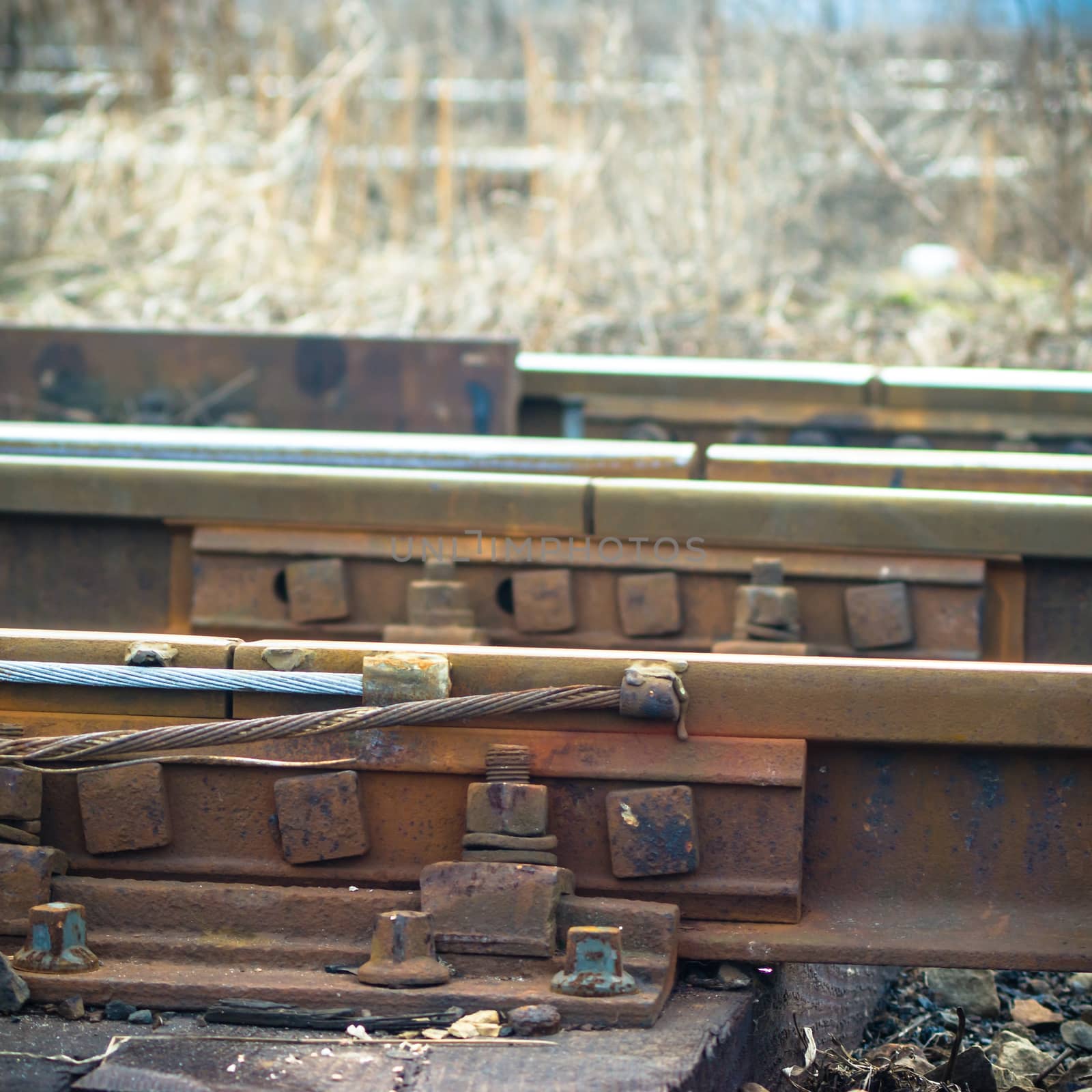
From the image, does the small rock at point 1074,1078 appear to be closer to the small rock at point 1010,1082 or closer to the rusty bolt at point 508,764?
the small rock at point 1010,1082

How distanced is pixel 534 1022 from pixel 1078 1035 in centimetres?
146

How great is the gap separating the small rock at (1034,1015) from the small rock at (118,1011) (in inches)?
77.7

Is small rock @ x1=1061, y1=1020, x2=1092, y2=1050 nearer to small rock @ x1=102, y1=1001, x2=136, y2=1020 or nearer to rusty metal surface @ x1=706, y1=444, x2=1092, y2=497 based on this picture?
rusty metal surface @ x1=706, y1=444, x2=1092, y2=497

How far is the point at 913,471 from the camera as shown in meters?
3.91

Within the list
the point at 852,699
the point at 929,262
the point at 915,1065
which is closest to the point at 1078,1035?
the point at 915,1065

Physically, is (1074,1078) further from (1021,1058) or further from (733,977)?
(733,977)

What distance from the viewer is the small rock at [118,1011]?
222 centimetres

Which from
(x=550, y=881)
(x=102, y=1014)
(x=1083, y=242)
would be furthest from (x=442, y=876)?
(x=1083, y=242)

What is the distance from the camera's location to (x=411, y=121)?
945cm

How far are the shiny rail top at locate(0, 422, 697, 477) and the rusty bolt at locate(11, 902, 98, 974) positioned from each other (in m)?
1.79

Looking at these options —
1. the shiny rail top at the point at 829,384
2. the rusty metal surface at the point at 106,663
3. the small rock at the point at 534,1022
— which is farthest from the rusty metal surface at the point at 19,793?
Result: the shiny rail top at the point at 829,384

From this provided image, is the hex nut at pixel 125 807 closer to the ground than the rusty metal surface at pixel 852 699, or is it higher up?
closer to the ground

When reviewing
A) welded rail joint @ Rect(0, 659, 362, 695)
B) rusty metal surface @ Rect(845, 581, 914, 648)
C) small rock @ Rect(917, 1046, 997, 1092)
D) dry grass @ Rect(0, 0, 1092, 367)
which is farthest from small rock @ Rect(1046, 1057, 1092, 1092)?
dry grass @ Rect(0, 0, 1092, 367)

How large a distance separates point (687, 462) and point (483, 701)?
1.67 m
